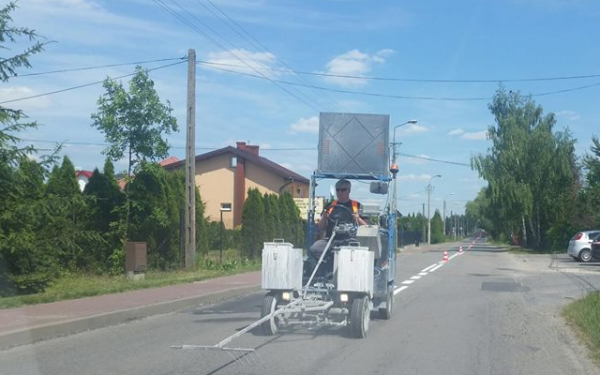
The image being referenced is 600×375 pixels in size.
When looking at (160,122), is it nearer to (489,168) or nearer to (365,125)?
(365,125)

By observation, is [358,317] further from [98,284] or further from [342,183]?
[98,284]

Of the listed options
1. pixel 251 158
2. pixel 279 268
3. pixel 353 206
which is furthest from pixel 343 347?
pixel 251 158

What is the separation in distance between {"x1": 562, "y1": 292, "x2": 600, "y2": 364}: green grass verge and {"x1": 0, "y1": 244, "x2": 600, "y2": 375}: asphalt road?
0.59 feet

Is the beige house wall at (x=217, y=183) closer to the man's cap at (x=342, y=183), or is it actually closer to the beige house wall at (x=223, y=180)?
the beige house wall at (x=223, y=180)

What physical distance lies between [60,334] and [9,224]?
176 inches

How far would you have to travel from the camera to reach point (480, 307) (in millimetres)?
15211

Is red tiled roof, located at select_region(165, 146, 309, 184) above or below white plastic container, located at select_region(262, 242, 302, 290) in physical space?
above

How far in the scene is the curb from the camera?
9789mm

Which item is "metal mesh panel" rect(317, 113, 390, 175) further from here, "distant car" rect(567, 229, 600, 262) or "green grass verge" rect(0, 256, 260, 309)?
"distant car" rect(567, 229, 600, 262)

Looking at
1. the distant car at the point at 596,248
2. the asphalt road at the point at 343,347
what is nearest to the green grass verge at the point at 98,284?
the asphalt road at the point at 343,347

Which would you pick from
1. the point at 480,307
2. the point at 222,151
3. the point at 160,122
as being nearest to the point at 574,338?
the point at 480,307

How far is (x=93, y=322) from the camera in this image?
37.9 feet

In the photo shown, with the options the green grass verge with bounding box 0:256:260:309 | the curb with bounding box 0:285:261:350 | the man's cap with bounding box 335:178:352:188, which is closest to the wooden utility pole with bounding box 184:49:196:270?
the green grass verge with bounding box 0:256:260:309

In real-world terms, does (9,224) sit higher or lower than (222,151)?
lower
